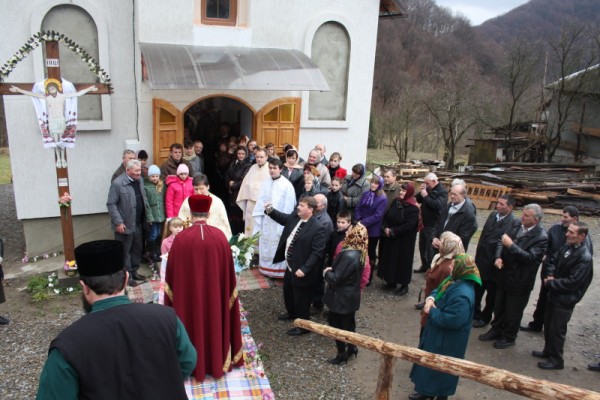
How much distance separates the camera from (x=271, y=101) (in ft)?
31.2

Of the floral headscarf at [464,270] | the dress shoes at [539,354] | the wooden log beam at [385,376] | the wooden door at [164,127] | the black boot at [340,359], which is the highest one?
the wooden door at [164,127]

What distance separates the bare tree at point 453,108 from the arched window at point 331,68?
13827mm

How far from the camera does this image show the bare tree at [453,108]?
78.1 ft

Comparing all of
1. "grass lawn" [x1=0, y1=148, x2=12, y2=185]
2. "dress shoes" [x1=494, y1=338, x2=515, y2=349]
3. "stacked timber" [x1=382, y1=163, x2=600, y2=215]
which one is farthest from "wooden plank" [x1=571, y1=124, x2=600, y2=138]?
"grass lawn" [x1=0, y1=148, x2=12, y2=185]

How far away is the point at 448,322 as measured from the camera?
14.2ft

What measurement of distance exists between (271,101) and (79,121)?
3.46 meters

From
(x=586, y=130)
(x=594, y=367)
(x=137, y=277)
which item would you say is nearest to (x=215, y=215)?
(x=137, y=277)

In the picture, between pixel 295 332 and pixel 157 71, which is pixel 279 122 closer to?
pixel 157 71

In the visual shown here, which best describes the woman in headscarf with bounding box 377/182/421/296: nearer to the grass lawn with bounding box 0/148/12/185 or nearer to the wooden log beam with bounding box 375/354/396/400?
the wooden log beam with bounding box 375/354/396/400

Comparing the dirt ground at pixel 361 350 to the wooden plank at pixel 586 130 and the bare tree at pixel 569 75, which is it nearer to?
the wooden plank at pixel 586 130

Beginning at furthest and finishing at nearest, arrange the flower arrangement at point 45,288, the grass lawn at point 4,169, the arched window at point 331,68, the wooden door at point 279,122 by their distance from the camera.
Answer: the grass lawn at point 4,169 → the arched window at point 331,68 → the wooden door at point 279,122 → the flower arrangement at point 45,288

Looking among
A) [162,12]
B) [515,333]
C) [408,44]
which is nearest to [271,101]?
[162,12]

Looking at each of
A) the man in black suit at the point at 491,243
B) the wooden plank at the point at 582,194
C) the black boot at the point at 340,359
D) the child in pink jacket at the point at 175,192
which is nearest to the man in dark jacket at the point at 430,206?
the man in black suit at the point at 491,243

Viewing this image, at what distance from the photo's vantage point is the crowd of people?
14.9ft
